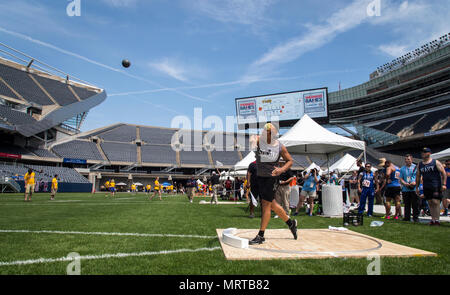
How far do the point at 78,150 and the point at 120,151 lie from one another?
720cm

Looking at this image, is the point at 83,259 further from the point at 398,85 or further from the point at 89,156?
the point at 398,85

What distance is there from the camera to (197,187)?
4491 centimetres

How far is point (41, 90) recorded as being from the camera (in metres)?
45.5

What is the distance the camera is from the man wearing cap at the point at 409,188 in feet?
26.5

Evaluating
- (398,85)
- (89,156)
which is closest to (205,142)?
(89,156)

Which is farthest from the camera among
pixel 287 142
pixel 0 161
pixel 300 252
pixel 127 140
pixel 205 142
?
pixel 205 142

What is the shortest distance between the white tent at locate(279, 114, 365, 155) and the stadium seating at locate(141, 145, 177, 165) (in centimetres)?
4326

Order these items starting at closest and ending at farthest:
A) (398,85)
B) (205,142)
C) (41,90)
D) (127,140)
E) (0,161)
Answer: (0,161) < (41,90) < (398,85) < (127,140) < (205,142)

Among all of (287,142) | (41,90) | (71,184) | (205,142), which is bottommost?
(71,184)

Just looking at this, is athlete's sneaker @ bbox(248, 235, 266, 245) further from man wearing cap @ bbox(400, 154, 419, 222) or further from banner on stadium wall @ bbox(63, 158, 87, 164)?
banner on stadium wall @ bbox(63, 158, 87, 164)

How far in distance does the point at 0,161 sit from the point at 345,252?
42.8 metres
